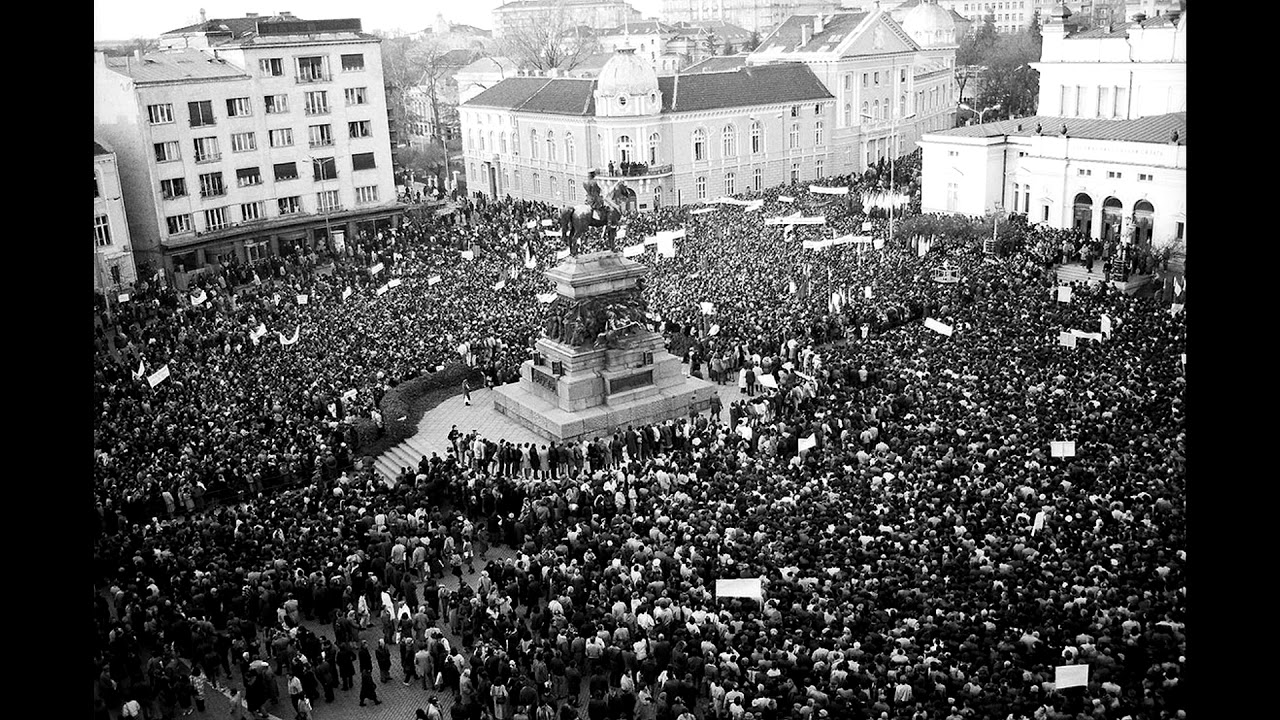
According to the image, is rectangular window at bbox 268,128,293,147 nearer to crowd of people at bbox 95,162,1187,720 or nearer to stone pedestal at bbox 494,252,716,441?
crowd of people at bbox 95,162,1187,720

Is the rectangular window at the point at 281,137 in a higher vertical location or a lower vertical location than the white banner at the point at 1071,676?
higher

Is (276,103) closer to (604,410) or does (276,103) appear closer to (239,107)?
(239,107)

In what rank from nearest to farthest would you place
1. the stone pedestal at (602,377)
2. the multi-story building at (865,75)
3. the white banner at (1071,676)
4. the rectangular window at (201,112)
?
the white banner at (1071,676)
the stone pedestal at (602,377)
the rectangular window at (201,112)
the multi-story building at (865,75)

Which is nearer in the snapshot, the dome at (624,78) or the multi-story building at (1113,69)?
the multi-story building at (1113,69)

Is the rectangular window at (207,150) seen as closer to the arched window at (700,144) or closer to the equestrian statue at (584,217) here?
the equestrian statue at (584,217)

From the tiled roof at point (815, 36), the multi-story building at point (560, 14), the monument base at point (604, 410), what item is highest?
the multi-story building at point (560, 14)

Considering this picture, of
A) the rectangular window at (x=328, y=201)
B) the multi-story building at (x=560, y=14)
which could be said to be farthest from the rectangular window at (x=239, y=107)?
the multi-story building at (x=560, y=14)
